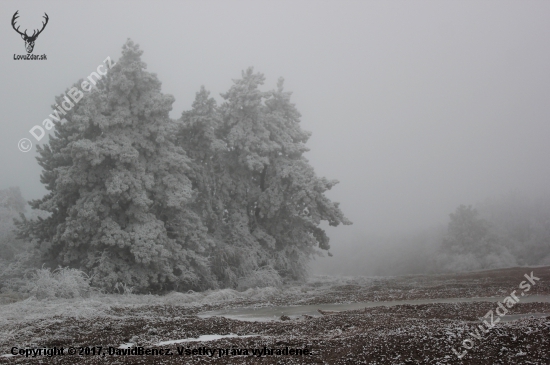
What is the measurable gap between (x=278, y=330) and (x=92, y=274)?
14426mm

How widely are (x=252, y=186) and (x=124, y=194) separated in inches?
365

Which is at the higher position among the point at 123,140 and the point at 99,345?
the point at 123,140

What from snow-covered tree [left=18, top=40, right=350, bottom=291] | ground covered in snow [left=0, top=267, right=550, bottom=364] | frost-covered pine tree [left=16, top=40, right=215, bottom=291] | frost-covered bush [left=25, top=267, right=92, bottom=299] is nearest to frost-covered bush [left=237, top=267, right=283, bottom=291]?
snow-covered tree [left=18, top=40, right=350, bottom=291]

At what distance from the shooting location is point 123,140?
23094 millimetres

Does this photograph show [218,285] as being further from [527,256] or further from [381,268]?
[381,268]

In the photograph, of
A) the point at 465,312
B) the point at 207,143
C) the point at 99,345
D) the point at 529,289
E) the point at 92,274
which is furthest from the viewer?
the point at 207,143

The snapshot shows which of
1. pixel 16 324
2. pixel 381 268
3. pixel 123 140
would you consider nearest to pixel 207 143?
pixel 123 140

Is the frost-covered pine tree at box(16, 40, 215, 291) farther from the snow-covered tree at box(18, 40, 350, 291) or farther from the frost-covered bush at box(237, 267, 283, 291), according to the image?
the frost-covered bush at box(237, 267, 283, 291)

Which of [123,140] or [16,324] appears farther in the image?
[123,140]

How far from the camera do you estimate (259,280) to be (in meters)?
25.8

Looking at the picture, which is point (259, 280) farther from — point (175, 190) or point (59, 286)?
point (59, 286)

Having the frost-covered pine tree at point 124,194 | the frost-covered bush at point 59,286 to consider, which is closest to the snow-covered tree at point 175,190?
the frost-covered pine tree at point 124,194

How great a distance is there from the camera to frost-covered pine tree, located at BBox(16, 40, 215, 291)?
21734 millimetres

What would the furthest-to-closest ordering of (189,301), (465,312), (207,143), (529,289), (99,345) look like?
(207,143)
(189,301)
(529,289)
(465,312)
(99,345)
